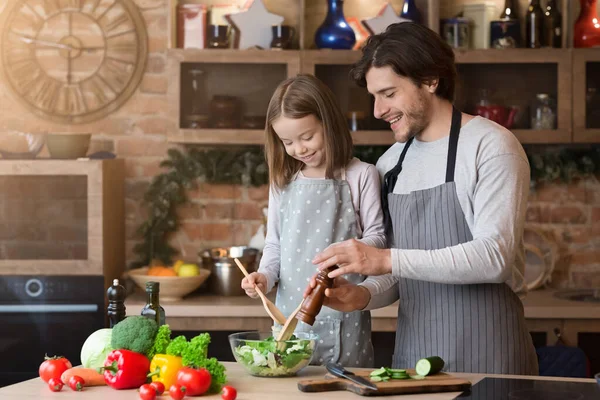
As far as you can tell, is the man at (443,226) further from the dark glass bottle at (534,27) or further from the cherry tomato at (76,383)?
the dark glass bottle at (534,27)

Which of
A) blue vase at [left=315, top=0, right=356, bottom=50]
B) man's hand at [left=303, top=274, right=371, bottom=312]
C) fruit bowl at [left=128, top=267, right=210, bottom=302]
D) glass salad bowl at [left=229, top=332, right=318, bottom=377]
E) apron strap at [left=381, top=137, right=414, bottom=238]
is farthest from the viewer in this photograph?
blue vase at [left=315, top=0, right=356, bottom=50]

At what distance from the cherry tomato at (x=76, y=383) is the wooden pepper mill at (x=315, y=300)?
0.52m

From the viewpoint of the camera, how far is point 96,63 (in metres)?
4.46

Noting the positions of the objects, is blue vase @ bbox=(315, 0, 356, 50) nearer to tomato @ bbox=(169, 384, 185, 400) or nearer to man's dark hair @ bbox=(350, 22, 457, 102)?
man's dark hair @ bbox=(350, 22, 457, 102)

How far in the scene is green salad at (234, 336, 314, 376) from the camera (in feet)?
6.93

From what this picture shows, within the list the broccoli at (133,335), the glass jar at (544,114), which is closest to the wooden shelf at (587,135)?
the glass jar at (544,114)

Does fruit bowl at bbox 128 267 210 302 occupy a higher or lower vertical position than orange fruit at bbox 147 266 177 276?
lower

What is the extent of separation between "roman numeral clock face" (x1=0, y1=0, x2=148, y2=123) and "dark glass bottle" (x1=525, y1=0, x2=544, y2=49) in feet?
6.13

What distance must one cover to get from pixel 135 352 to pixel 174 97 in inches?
89.9

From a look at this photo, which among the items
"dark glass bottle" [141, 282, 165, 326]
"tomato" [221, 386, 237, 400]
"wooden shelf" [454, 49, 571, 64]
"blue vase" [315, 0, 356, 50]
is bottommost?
"tomato" [221, 386, 237, 400]

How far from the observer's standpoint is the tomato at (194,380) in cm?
192

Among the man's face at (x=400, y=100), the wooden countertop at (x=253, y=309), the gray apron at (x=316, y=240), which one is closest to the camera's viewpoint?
the man's face at (x=400, y=100)

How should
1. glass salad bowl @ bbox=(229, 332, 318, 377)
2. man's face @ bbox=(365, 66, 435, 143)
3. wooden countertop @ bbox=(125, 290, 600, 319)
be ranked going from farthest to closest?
wooden countertop @ bbox=(125, 290, 600, 319), man's face @ bbox=(365, 66, 435, 143), glass salad bowl @ bbox=(229, 332, 318, 377)

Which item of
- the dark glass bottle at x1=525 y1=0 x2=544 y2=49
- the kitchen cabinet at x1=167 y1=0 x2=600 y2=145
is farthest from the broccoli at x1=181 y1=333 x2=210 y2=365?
the dark glass bottle at x1=525 y1=0 x2=544 y2=49
